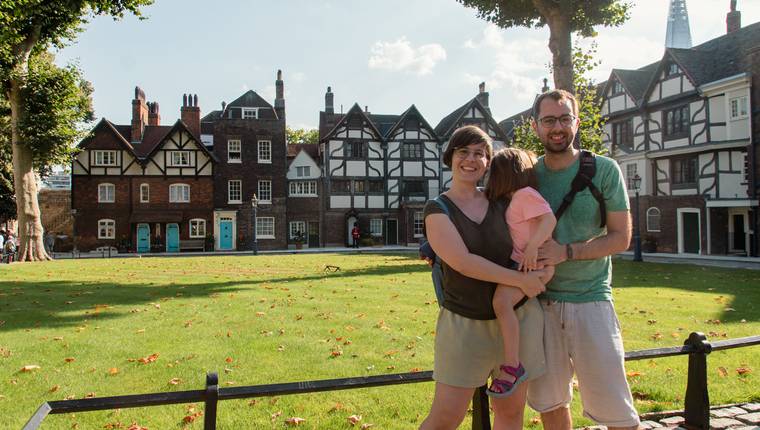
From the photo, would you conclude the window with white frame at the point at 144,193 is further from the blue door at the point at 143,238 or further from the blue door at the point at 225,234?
the blue door at the point at 225,234

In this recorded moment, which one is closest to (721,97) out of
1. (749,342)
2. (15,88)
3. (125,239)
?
(749,342)

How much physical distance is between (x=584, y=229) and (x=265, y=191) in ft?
125

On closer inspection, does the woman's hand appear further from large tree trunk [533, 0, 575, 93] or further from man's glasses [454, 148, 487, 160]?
large tree trunk [533, 0, 575, 93]

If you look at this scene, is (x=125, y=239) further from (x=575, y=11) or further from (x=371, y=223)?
(x=575, y=11)

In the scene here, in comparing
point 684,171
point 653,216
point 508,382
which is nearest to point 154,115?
point 653,216

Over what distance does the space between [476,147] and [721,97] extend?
99.1 ft

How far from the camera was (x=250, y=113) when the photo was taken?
40.2 metres

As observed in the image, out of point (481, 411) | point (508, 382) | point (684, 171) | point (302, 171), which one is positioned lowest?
point (481, 411)

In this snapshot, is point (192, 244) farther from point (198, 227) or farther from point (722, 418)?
point (722, 418)

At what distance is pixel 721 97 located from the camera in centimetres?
2697

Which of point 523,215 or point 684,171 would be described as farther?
point 684,171

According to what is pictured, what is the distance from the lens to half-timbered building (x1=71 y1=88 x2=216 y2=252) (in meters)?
36.9

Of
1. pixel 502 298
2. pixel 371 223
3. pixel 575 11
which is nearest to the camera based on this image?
pixel 502 298

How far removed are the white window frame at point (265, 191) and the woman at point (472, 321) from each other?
37.7 metres
